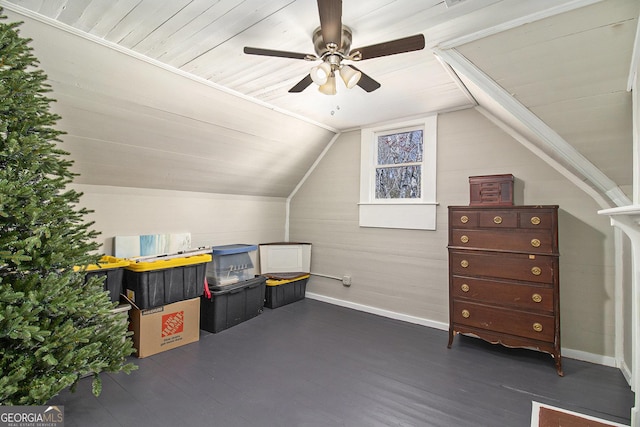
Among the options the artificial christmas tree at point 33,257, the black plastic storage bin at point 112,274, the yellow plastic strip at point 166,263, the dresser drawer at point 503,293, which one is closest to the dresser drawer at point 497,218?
the dresser drawer at point 503,293

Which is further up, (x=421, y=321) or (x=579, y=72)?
(x=579, y=72)

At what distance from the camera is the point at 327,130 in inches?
167

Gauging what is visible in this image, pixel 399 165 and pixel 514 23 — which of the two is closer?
pixel 514 23

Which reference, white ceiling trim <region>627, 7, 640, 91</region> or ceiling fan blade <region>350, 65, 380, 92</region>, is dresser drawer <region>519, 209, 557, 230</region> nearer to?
white ceiling trim <region>627, 7, 640, 91</region>

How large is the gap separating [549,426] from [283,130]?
11.4 feet

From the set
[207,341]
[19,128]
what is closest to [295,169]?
[207,341]

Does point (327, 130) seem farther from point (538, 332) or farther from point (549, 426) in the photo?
point (549, 426)

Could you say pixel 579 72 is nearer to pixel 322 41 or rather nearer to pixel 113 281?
pixel 322 41

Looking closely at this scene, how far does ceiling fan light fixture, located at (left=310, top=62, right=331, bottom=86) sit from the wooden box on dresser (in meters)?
1.76

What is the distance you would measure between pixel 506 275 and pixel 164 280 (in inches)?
120

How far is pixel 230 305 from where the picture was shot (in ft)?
11.3

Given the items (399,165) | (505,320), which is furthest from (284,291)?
(505,320)

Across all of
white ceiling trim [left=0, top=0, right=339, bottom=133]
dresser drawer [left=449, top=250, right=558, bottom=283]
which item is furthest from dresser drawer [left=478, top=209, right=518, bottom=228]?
white ceiling trim [left=0, top=0, right=339, bottom=133]

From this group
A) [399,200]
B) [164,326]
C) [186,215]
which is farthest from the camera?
[399,200]
